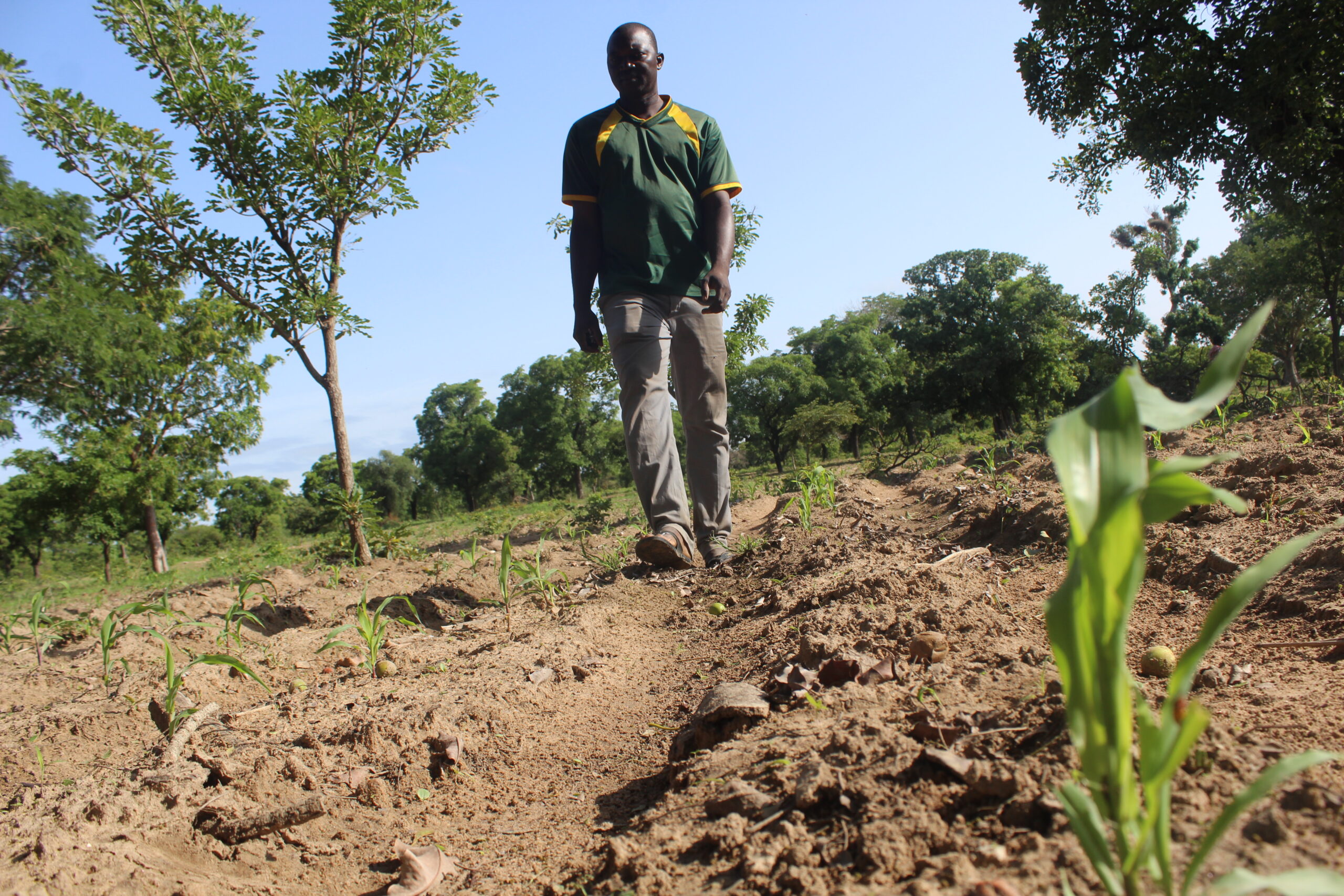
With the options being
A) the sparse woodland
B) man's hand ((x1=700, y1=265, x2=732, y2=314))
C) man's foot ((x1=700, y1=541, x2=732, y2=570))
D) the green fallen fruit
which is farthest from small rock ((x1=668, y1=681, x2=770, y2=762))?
man's hand ((x1=700, y1=265, x2=732, y2=314))

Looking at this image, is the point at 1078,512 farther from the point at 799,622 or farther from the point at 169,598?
the point at 169,598

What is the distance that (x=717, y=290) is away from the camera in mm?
3637

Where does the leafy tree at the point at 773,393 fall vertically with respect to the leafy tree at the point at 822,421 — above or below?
above

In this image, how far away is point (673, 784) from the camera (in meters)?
1.51

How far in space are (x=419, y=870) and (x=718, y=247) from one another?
3007 mm

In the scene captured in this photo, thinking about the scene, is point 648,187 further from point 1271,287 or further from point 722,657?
point 1271,287

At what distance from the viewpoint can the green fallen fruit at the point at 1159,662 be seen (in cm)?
156

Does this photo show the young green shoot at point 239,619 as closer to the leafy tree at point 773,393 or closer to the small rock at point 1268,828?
the small rock at point 1268,828

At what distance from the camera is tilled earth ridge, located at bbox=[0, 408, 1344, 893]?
1023mm

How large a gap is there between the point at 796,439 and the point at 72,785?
1908 centimetres

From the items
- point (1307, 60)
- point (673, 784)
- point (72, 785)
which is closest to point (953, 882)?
point (673, 784)

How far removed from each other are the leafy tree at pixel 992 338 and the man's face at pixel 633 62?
92.2 feet

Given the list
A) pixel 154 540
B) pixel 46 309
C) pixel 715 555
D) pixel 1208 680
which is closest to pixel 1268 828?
pixel 1208 680

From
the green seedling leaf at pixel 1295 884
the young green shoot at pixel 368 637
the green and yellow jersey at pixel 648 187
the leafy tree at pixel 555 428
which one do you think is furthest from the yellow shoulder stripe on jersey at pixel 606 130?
the leafy tree at pixel 555 428
